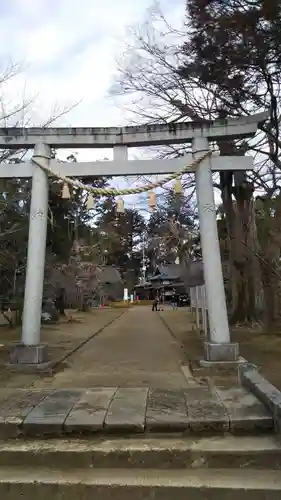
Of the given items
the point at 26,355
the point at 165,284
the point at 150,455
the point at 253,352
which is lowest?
the point at 150,455

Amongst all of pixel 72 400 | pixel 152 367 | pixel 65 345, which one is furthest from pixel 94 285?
pixel 72 400

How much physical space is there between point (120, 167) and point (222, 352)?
3.79 m

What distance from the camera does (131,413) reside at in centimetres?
451

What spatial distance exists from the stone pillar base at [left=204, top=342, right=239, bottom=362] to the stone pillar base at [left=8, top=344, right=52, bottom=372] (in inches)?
110

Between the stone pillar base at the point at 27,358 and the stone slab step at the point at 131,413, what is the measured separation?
215 cm

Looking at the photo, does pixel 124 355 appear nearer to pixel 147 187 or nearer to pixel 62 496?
pixel 147 187

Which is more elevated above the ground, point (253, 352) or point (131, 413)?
point (253, 352)

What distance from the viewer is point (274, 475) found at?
363 cm

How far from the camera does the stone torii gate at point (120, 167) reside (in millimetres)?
7980

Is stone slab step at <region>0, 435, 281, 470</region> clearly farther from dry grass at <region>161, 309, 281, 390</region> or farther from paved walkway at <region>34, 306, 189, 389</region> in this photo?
paved walkway at <region>34, 306, 189, 389</region>

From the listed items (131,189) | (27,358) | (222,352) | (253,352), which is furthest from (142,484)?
(253,352)

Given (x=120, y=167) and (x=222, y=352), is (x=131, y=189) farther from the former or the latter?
(x=222, y=352)

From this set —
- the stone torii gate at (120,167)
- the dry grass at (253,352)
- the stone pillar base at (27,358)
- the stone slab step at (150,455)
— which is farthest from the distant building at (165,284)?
the stone slab step at (150,455)

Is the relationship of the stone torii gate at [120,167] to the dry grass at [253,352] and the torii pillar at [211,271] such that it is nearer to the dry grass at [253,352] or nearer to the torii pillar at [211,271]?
the torii pillar at [211,271]
